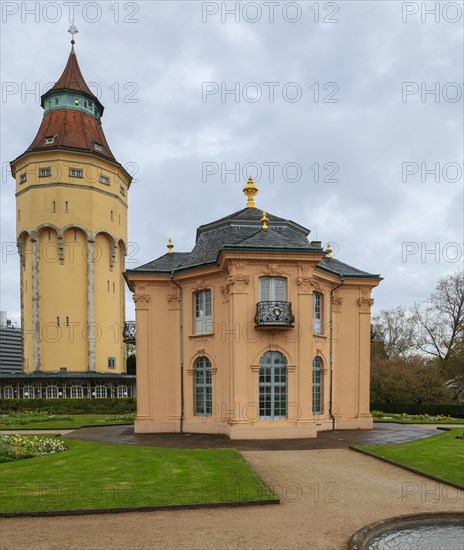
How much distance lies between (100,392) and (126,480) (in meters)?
36.3

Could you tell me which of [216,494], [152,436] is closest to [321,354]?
[152,436]

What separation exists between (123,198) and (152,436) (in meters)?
36.6

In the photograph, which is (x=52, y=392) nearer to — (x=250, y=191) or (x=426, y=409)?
(x=250, y=191)

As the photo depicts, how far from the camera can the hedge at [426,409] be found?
34.5 meters

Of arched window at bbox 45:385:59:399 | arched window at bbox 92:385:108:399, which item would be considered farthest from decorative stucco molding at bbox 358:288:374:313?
arched window at bbox 45:385:59:399

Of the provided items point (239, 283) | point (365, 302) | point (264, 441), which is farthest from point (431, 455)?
point (365, 302)

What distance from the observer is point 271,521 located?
8.80m

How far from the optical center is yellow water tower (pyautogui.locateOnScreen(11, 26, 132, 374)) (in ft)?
153

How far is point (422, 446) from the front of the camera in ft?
55.0

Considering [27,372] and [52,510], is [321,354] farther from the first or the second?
[27,372]

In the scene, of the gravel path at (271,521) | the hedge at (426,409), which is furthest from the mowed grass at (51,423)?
the hedge at (426,409)

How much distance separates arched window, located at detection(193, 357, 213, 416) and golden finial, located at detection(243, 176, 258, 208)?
820 cm

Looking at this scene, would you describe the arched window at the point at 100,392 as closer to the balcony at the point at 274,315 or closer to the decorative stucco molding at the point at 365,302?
the decorative stucco molding at the point at 365,302

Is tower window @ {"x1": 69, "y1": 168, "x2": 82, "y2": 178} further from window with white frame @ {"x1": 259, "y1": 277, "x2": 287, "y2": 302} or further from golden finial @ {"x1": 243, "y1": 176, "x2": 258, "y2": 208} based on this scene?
window with white frame @ {"x1": 259, "y1": 277, "x2": 287, "y2": 302}
